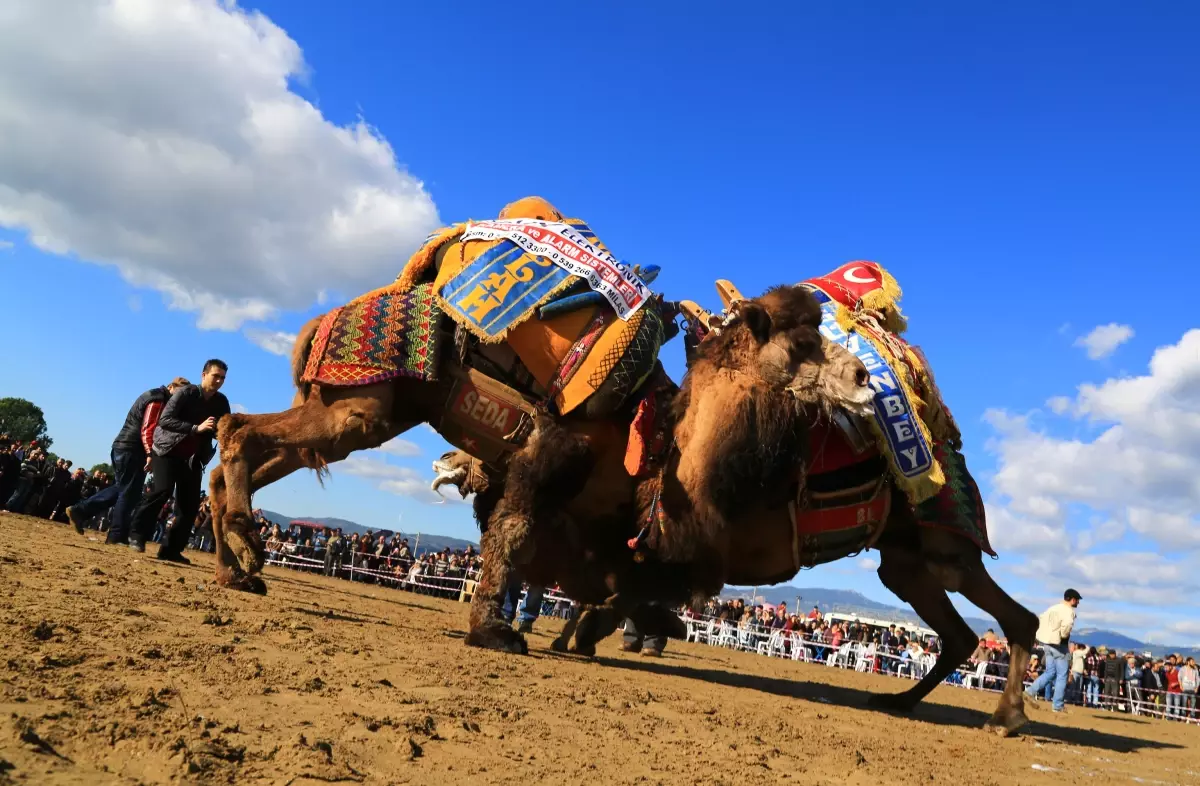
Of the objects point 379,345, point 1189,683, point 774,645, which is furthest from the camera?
point 774,645

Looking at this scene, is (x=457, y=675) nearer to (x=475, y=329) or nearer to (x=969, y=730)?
(x=475, y=329)

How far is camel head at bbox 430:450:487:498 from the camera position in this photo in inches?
268

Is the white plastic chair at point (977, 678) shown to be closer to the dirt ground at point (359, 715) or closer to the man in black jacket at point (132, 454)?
the dirt ground at point (359, 715)

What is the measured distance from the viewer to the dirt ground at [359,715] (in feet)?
7.72

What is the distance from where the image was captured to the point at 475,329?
5773 millimetres

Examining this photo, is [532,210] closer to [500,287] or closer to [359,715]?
[500,287]

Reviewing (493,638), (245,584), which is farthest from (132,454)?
(493,638)

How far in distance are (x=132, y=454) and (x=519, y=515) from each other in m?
6.47

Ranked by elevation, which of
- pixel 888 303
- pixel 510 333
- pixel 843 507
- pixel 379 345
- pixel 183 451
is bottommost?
pixel 183 451

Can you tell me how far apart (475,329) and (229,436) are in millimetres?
1991

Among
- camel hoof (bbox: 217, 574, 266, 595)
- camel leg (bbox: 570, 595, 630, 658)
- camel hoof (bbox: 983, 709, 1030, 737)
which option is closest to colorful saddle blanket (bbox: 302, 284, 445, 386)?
camel hoof (bbox: 217, 574, 266, 595)

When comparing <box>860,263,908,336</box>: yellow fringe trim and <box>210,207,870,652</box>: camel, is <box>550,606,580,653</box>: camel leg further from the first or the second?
<box>860,263,908,336</box>: yellow fringe trim

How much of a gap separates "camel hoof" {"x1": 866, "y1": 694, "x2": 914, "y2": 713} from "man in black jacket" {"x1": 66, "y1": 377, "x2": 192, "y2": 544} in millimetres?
7912

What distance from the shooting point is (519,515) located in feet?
18.0
